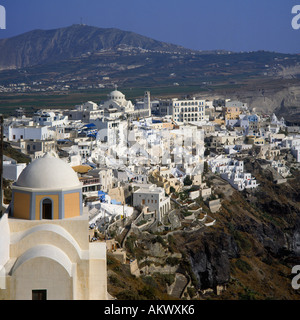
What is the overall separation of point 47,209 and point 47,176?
0.38 m

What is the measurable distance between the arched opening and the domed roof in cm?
17

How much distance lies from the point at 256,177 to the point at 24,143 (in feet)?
31.6

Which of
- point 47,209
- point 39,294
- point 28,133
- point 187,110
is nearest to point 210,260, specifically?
point 28,133

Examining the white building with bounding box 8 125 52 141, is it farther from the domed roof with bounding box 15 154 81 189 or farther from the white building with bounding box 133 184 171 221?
the domed roof with bounding box 15 154 81 189

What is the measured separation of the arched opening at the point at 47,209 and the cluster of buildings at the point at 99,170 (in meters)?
0.01

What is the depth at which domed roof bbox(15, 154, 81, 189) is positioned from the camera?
7.28 m

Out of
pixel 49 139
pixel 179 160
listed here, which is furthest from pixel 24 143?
pixel 179 160

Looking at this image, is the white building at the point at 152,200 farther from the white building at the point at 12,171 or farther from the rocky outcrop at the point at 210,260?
the white building at the point at 12,171

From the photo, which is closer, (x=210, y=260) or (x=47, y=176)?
(x=47, y=176)

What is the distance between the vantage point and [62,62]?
11619cm

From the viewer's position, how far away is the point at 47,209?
729 centimetres

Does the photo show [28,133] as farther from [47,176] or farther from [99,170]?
[47,176]

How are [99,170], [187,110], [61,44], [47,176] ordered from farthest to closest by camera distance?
[61,44] → [187,110] → [99,170] → [47,176]
